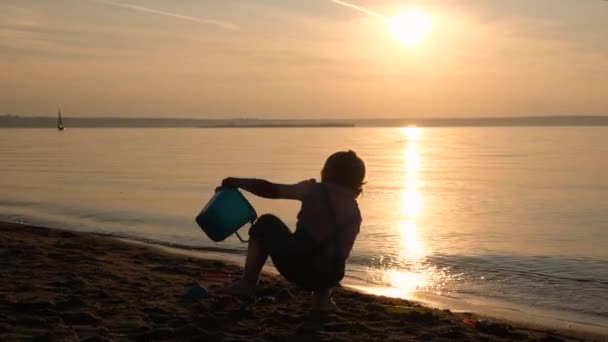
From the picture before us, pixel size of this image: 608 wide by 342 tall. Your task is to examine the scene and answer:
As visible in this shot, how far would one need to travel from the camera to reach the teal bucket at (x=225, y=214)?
625 centimetres

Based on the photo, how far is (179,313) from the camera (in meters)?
6.01

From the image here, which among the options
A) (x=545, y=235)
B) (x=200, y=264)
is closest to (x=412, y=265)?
(x=200, y=264)

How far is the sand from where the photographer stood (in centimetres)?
543

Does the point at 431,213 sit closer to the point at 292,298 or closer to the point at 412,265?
the point at 412,265

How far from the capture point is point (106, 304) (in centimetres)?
623

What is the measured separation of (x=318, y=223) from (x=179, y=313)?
1359mm

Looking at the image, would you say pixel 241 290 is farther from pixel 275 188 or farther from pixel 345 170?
pixel 345 170

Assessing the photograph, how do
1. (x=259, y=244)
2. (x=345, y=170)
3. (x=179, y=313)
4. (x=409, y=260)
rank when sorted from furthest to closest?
(x=409, y=260) < (x=259, y=244) < (x=179, y=313) < (x=345, y=170)

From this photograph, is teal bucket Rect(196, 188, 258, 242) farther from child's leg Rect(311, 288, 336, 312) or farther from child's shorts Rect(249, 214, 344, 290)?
child's leg Rect(311, 288, 336, 312)

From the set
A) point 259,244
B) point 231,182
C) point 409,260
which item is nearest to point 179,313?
point 259,244

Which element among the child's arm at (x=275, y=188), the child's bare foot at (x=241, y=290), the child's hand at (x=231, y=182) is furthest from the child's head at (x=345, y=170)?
the child's bare foot at (x=241, y=290)

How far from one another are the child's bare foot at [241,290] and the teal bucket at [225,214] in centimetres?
44

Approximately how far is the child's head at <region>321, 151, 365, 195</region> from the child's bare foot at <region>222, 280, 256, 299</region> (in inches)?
50.9

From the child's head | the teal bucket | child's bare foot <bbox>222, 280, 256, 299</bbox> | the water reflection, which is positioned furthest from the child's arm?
the water reflection
